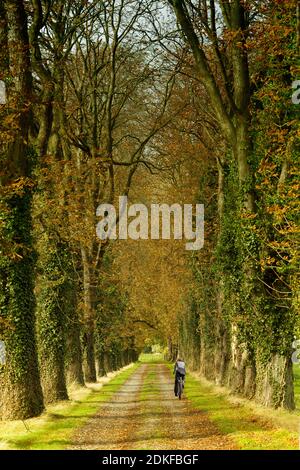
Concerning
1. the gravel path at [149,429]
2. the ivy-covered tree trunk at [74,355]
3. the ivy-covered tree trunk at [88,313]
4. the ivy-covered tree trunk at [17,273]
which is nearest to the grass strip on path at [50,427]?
the gravel path at [149,429]

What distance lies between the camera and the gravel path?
1411 cm

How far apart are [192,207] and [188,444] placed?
Result: 22.5 metres

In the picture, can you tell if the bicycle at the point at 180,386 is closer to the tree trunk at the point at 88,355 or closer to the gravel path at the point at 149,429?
the gravel path at the point at 149,429

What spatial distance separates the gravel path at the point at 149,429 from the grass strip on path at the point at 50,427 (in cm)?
29

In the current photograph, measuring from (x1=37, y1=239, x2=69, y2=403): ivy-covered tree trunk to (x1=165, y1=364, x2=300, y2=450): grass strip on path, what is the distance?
485 centimetres

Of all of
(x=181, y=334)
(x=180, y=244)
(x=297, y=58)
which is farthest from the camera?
(x=181, y=334)

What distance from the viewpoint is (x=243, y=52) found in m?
20.6

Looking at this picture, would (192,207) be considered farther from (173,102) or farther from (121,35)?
(121,35)

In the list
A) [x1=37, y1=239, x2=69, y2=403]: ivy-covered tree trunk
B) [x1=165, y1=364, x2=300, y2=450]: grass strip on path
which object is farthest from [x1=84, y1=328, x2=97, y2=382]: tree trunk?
[x1=37, y1=239, x2=69, y2=403]: ivy-covered tree trunk

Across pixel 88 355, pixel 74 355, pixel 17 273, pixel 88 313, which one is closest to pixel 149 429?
pixel 17 273

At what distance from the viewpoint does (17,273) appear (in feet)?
59.6

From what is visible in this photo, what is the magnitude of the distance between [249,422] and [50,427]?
4.95 metres

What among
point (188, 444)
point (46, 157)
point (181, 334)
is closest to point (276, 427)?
point (188, 444)

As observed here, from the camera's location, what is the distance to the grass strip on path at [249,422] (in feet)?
44.2
